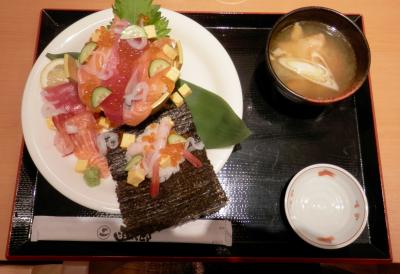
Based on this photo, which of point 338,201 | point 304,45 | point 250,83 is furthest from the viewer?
point 250,83

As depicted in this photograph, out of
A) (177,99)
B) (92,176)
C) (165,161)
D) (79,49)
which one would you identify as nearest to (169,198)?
(165,161)

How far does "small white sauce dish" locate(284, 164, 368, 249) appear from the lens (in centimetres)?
175

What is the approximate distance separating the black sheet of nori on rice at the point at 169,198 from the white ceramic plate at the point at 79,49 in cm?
8

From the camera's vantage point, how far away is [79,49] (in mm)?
2039

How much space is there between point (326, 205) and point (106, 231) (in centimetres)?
116

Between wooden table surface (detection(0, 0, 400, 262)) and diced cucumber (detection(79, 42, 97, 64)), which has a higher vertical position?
diced cucumber (detection(79, 42, 97, 64))

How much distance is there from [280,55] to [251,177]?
0.70 m

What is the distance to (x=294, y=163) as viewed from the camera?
197 cm

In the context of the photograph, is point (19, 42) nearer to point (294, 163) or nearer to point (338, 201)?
point (294, 163)

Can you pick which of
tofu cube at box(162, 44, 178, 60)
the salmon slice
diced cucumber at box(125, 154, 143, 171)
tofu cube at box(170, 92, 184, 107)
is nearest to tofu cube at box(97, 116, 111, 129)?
the salmon slice

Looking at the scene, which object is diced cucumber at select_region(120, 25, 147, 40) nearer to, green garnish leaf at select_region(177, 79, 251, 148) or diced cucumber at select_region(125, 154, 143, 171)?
green garnish leaf at select_region(177, 79, 251, 148)

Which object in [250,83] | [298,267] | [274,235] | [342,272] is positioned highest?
[250,83]

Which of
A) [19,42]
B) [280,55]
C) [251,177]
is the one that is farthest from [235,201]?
[19,42]

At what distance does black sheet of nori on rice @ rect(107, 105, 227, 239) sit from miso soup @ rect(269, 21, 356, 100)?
66cm
